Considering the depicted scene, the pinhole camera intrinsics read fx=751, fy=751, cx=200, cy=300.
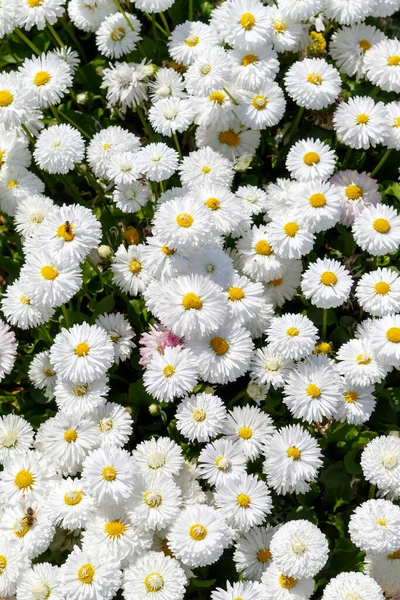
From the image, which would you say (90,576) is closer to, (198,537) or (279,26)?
(198,537)

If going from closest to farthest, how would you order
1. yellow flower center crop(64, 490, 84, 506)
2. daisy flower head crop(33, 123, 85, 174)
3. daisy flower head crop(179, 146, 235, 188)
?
yellow flower center crop(64, 490, 84, 506), daisy flower head crop(33, 123, 85, 174), daisy flower head crop(179, 146, 235, 188)

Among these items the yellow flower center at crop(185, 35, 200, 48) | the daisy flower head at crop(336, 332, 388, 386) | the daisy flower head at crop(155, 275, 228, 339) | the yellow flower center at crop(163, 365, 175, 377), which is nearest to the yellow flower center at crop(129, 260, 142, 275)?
the daisy flower head at crop(155, 275, 228, 339)

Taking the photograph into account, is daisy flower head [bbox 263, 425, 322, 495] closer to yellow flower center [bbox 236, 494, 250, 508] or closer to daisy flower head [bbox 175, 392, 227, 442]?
yellow flower center [bbox 236, 494, 250, 508]

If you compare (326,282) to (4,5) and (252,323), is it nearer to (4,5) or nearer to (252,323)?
(252,323)

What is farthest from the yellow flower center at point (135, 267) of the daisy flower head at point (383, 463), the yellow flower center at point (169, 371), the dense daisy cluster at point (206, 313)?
the daisy flower head at point (383, 463)

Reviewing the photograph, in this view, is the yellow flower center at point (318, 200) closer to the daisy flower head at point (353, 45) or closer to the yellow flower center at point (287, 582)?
the daisy flower head at point (353, 45)

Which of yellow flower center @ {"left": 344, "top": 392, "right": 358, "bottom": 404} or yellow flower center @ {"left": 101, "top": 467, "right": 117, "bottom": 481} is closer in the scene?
yellow flower center @ {"left": 101, "top": 467, "right": 117, "bottom": 481}
